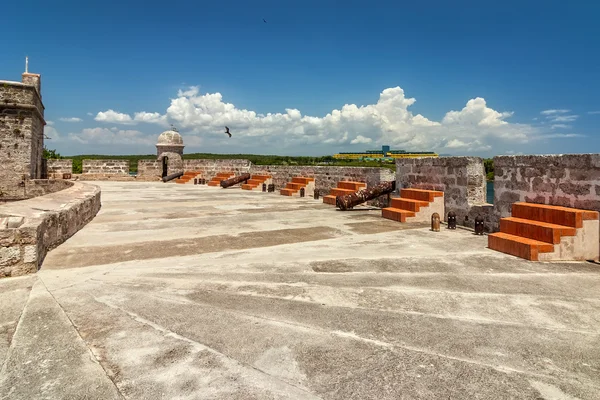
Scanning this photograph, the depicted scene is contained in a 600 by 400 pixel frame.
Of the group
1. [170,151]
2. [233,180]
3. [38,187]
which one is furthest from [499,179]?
[170,151]

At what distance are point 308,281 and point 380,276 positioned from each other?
0.85 meters

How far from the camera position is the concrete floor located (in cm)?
199

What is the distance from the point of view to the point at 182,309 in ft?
9.80

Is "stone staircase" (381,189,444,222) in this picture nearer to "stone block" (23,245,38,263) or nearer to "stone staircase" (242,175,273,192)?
"stone block" (23,245,38,263)

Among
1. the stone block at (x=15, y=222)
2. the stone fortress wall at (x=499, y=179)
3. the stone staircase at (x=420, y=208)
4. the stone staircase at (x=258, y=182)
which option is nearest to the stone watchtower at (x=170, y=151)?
the stone staircase at (x=258, y=182)

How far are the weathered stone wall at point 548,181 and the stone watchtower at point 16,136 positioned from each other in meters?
18.4

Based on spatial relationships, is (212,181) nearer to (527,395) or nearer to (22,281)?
(22,281)

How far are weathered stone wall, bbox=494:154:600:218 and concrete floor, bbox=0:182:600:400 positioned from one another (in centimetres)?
123

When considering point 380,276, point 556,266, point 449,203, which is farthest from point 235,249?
point 449,203

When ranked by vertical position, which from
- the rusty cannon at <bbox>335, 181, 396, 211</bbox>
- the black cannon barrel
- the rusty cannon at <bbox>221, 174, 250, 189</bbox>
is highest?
the black cannon barrel

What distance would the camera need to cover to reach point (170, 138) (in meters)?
26.4

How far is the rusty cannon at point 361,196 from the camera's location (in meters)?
10.1

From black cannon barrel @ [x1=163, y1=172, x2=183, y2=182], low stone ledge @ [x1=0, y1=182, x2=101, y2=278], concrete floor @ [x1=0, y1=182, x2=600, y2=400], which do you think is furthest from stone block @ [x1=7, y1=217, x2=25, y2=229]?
black cannon barrel @ [x1=163, y1=172, x2=183, y2=182]

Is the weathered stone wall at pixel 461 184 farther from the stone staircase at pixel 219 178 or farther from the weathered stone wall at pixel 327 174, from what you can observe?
the stone staircase at pixel 219 178
